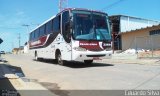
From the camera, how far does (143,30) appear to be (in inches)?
1412

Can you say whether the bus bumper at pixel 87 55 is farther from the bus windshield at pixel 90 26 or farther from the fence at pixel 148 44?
the fence at pixel 148 44

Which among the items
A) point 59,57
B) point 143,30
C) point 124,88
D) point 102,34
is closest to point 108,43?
point 102,34

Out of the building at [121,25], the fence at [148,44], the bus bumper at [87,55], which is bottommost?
the bus bumper at [87,55]

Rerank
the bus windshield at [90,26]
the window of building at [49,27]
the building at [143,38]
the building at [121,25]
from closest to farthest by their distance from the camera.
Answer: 1. the bus windshield at [90,26]
2. the window of building at [49,27]
3. the building at [143,38]
4. the building at [121,25]

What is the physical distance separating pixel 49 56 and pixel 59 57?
268 centimetres

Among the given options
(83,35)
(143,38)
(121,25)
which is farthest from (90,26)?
(121,25)

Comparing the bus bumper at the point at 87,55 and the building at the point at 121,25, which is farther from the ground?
the building at the point at 121,25

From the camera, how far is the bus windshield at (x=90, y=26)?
56.0 ft

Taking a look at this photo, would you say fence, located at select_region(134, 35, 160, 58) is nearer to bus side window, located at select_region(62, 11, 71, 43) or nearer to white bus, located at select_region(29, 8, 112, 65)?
white bus, located at select_region(29, 8, 112, 65)

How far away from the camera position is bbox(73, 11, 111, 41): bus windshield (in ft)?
56.0

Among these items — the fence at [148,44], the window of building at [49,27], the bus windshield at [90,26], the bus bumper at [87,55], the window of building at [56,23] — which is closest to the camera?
the bus bumper at [87,55]

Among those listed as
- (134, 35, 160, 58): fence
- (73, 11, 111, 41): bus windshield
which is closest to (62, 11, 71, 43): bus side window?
(73, 11, 111, 41): bus windshield

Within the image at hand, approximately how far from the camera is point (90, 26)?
1736 cm

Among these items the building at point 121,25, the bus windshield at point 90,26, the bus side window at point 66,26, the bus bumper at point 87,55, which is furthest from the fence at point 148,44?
the bus bumper at point 87,55
